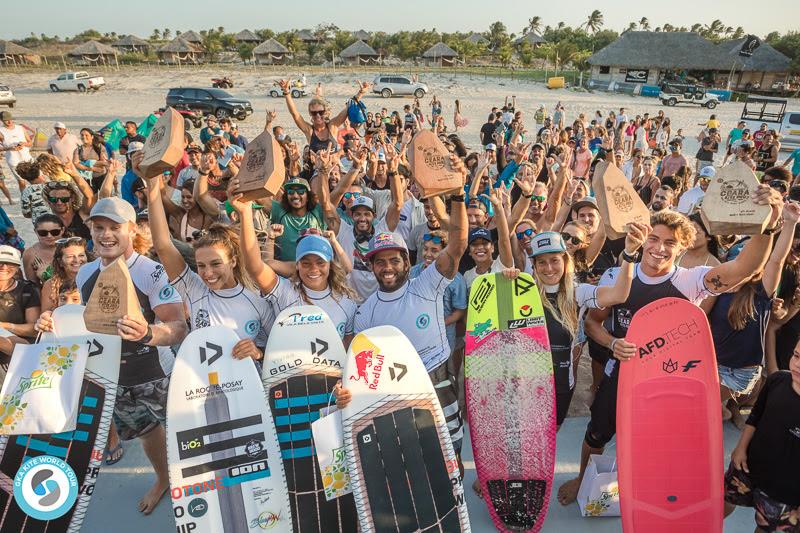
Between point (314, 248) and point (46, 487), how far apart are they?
2211mm

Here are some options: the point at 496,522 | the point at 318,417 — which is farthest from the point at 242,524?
the point at 496,522

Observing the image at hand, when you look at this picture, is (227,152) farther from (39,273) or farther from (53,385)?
(53,385)

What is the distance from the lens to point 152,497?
3109mm

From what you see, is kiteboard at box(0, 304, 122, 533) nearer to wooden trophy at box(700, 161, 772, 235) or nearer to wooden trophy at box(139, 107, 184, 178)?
wooden trophy at box(139, 107, 184, 178)

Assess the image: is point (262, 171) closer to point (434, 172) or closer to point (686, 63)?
point (434, 172)

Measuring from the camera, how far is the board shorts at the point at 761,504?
7.66 feet

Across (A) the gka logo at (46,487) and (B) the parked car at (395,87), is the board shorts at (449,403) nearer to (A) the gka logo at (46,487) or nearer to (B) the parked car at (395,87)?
(A) the gka logo at (46,487)

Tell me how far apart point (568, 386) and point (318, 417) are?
1798mm

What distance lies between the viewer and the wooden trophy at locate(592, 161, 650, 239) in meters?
2.87

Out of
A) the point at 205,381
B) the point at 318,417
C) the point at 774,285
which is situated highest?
the point at 774,285

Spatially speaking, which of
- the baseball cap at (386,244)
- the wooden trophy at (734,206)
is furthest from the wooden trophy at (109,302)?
the wooden trophy at (734,206)

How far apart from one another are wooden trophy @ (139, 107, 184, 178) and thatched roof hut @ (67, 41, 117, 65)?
56.7m

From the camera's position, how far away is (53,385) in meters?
2.84

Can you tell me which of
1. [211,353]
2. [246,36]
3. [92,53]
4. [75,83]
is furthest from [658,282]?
[246,36]
